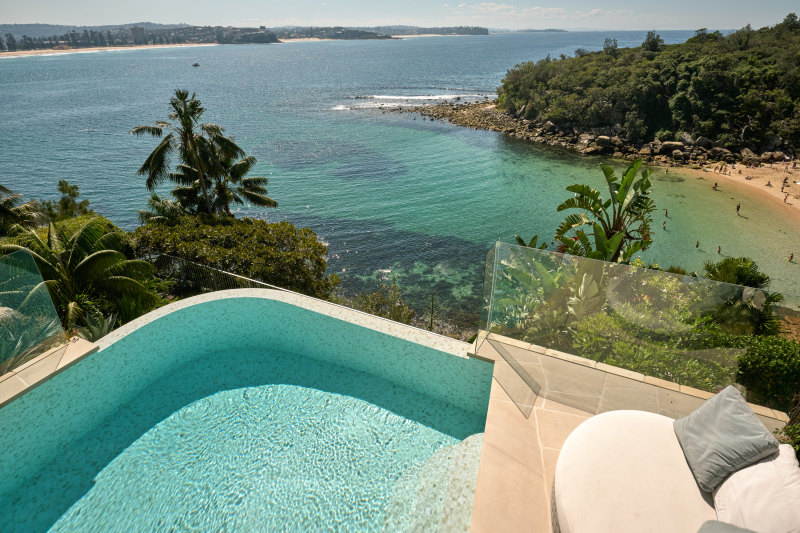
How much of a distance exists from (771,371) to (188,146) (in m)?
17.6

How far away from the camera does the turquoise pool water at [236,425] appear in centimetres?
504

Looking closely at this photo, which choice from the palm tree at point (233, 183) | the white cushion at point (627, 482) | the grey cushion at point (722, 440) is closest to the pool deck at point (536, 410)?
the white cushion at point (627, 482)

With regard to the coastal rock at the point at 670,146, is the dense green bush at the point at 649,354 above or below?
above

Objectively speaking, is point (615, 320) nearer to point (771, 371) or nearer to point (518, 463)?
point (771, 371)

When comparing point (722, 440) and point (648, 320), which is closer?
point (722, 440)

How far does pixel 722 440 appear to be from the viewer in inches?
136

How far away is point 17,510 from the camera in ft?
16.7

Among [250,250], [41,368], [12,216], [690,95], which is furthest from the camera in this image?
[690,95]

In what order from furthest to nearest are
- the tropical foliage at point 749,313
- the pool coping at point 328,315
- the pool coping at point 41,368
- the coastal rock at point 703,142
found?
the coastal rock at point 703,142
the pool coping at point 328,315
the pool coping at point 41,368
the tropical foliage at point 749,313

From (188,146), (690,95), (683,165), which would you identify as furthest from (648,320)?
(690,95)

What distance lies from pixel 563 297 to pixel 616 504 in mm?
2492

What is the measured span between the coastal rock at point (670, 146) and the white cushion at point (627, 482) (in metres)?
41.5

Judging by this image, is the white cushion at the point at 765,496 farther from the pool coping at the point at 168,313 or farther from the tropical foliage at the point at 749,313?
the pool coping at the point at 168,313

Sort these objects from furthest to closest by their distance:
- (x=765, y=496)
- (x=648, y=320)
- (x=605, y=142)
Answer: (x=605, y=142) < (x=648, y=320) < (x=765, y=496)
